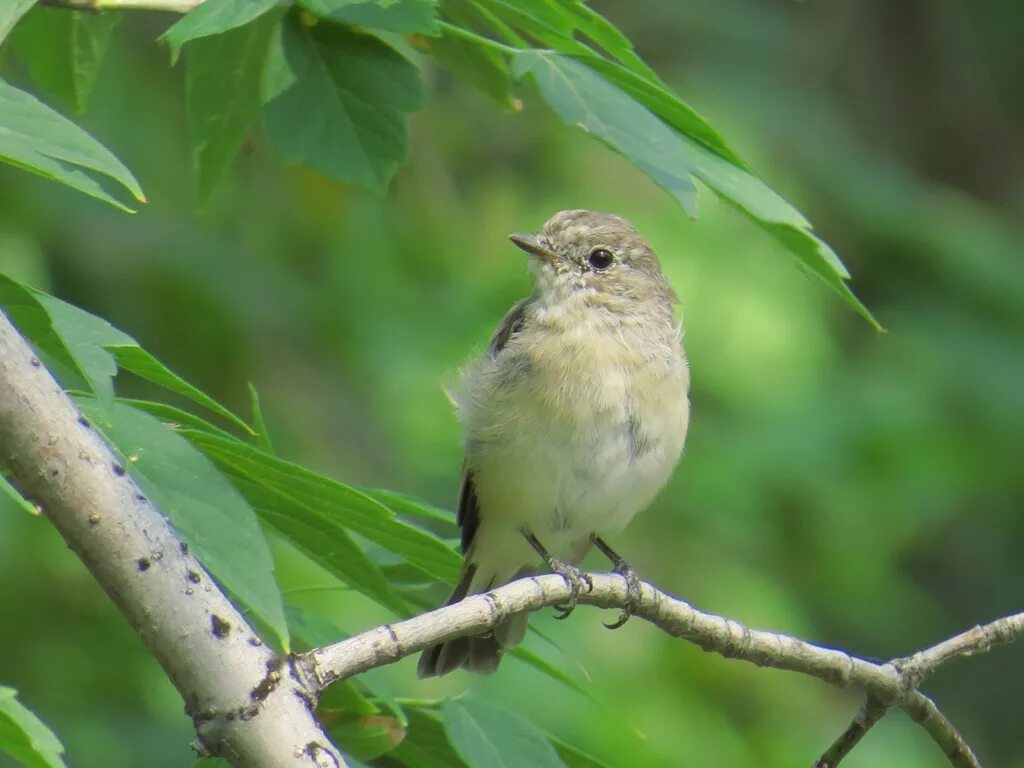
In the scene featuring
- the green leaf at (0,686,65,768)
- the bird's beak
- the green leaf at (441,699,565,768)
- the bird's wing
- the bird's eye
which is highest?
the bird's eye

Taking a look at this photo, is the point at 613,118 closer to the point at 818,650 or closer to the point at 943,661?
the point at 818,650

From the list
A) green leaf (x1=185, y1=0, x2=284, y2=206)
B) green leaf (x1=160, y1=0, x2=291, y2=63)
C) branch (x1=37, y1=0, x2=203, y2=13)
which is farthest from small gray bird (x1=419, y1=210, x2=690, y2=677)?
green leaf (x1=160, y1=0, x2=291, y2=63)

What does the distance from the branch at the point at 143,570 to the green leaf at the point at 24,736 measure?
0.16 m

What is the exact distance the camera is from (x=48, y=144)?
5.71 ft

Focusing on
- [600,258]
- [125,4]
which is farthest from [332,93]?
[600,258]

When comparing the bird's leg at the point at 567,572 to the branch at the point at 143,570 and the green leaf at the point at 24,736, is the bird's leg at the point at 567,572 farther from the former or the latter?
the green leaf at the point at 24,736

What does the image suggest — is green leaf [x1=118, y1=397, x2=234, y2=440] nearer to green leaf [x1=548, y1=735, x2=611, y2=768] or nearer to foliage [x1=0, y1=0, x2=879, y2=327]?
foliage [x1=0, y1=0, x2=879, y2=327]

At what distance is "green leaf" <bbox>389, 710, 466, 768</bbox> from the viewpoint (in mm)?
2432

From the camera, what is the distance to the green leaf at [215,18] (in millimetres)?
2035

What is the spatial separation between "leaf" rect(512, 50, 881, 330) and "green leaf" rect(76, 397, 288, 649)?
739 millimetres

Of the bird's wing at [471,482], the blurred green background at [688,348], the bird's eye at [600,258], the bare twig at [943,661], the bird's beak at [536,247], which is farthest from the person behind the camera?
the blurred green background at [688,348]

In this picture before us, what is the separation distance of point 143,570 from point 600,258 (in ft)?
10.1

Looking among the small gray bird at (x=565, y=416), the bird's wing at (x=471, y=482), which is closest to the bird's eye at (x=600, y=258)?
the small gray bird at (x=565, y=416)

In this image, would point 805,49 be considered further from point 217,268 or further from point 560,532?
point 560,532
